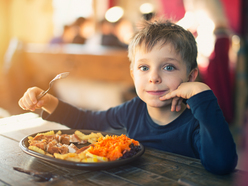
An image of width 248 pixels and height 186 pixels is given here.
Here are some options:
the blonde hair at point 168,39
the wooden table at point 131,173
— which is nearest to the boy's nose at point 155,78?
the blonde hair at point 168,39

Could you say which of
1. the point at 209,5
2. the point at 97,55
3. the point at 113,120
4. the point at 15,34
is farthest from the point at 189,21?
the point at 15,34

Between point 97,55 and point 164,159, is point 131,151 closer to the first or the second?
point 164,159

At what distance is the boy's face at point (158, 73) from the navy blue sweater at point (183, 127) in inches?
5.0

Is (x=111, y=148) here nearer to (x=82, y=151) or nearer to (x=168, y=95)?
(x=82, y=151)

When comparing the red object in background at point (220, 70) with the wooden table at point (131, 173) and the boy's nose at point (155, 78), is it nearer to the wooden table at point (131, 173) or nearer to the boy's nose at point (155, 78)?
the boy's nose at point (155, 78)

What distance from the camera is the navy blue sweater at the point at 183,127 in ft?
2.66

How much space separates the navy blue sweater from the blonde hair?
0.73 feet

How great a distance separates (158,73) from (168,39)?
15 centimetres

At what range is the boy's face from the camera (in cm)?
100

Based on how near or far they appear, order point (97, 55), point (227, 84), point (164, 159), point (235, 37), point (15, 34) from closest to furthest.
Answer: point (164, 159) → point (97, 55) → point (227, 84) → point (235, 37) → point (15, 34)

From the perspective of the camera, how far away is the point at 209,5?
3949 mm

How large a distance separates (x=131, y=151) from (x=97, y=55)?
2.53 meters

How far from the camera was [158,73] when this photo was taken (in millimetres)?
1003

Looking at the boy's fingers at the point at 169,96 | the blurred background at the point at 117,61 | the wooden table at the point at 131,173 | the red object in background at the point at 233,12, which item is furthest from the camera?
the red object in background at the point at 233,12
